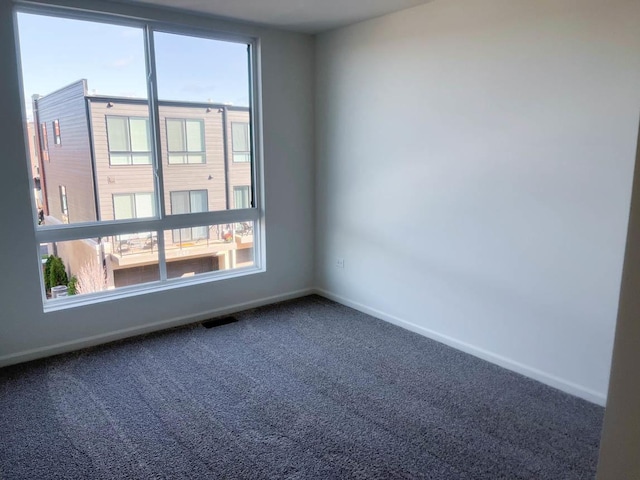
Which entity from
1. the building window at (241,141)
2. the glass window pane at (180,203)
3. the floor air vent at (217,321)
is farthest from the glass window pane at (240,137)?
the floor air vent at (217,321)

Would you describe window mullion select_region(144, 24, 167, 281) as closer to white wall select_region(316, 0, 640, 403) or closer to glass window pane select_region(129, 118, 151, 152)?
glass window pane select_region(129, 118, 151, 152)

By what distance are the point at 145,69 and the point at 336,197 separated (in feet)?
6.60

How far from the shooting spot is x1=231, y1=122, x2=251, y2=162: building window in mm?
4121

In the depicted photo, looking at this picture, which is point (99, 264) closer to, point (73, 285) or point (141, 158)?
point (73, 285)

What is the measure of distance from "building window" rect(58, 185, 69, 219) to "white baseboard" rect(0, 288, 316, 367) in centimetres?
98

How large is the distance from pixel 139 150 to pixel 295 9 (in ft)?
5.50

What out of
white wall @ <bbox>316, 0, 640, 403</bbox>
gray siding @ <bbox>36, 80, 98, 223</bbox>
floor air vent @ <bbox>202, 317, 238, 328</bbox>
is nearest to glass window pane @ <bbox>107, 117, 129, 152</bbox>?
gray siding @ <bbox>36, 80, 98, 223</bbox>

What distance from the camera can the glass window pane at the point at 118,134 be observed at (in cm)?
346

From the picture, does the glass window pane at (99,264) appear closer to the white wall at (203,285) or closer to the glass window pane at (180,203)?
the white wall at (203,285)

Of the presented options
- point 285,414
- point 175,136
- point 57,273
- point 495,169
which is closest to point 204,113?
point 175,136

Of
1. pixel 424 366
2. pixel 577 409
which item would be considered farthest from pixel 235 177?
pixel 577 409

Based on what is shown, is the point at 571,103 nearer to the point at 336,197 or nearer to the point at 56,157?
the point at 336,197

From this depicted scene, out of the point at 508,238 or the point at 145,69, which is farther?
the point at 145,69

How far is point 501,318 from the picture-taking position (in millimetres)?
3127
